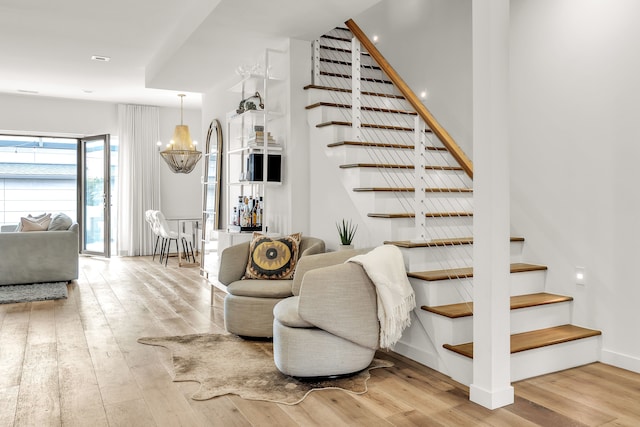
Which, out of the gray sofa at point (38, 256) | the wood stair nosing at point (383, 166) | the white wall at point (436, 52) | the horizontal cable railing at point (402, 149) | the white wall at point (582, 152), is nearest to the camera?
the white wall at point (582, 152)

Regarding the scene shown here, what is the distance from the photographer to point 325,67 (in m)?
5.18

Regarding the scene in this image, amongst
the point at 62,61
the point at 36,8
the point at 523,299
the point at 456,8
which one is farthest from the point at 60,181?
the point at 523,299

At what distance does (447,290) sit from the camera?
3.28 metres

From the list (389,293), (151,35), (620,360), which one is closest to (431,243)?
(389,293)

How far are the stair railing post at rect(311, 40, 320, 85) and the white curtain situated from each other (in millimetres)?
5418

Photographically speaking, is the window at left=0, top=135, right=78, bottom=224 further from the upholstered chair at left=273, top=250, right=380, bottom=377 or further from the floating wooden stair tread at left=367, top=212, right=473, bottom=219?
the upholstered chair at left=273, top=250, right=380, bottom=377

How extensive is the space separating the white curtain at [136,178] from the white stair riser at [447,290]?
23.2 feet

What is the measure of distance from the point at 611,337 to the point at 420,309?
48.7 inches

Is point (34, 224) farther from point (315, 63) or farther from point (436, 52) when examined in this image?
point (436, 52)

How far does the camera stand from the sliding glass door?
8891 millimetres

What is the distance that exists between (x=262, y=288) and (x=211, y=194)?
3173 mm

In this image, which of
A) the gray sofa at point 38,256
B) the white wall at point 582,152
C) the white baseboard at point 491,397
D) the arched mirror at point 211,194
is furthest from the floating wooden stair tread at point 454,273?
the gray sofa at point 38,256

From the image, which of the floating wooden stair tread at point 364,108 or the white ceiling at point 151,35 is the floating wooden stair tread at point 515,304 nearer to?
the floating wooden stair tread at point 364,108

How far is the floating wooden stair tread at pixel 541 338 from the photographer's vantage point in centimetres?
290
